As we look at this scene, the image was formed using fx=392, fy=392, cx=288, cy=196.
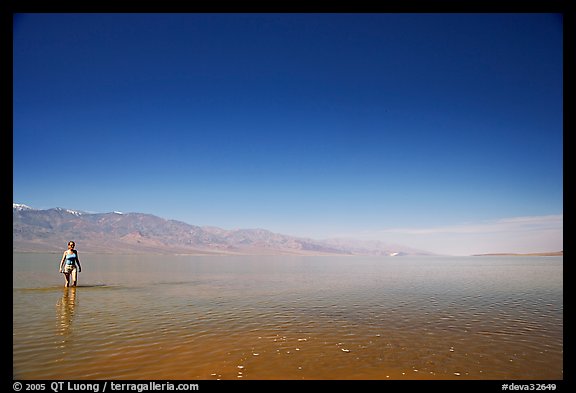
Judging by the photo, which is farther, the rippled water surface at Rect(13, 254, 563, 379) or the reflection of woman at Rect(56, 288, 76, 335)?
the reflection of woman at Rect(56, 288, 76, 335)

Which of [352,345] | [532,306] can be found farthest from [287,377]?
[532,306]

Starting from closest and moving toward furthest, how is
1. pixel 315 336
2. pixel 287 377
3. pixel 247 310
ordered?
pixel 287 377, pixel 315 336, pixel 247 310

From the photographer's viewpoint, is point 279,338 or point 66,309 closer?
point 279,338

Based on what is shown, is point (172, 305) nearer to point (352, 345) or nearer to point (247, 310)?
point (247, 310)

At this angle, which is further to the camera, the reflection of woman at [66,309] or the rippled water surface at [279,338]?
the reflection of woman at [66,309]
